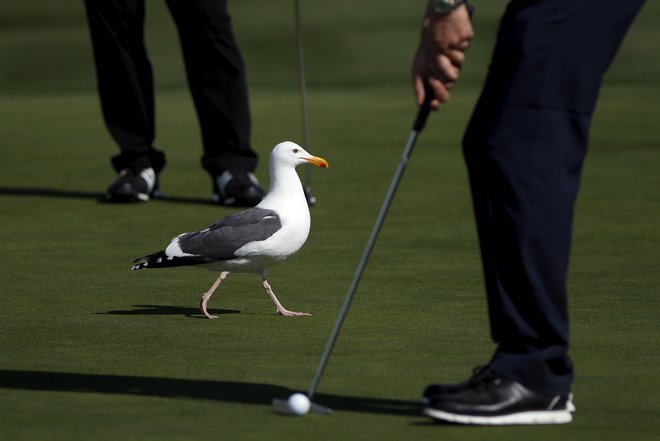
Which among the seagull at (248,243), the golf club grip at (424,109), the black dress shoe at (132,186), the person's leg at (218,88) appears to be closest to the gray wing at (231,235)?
the seagull at (248,243)

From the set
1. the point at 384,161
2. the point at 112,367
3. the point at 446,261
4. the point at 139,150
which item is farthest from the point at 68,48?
the point at 112,367

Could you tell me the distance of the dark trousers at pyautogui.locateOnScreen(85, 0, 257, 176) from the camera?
304 inches

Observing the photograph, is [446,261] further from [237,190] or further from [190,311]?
[237,190]

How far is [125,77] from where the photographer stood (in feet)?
26.2

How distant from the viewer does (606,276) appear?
18.1ft

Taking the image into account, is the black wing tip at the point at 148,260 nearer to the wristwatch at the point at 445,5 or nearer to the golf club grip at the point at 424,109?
the golf club grip at the point at 424,109

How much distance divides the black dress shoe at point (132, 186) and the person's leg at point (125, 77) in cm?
4

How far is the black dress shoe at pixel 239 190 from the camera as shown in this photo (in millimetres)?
7547

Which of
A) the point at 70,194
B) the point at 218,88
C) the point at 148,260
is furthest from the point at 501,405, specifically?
the point at 70,194

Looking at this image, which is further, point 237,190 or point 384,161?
point 384,161

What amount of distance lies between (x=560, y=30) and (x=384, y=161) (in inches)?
243

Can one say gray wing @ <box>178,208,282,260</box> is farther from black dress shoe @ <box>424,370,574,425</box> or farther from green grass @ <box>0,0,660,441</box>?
black dress shoe @ <box>424,370,574,425</box>

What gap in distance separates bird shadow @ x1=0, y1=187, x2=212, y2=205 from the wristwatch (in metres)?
4.45

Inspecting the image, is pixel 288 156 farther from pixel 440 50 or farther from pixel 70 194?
pixel 70 194
